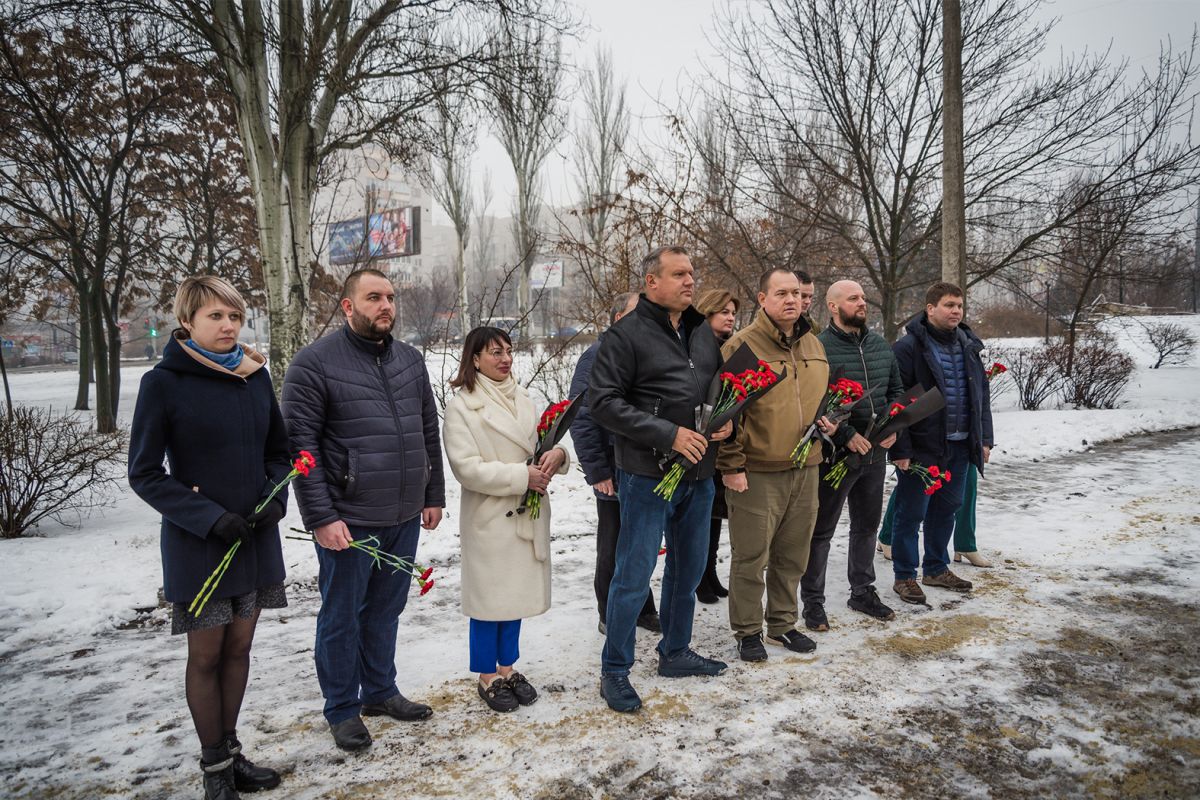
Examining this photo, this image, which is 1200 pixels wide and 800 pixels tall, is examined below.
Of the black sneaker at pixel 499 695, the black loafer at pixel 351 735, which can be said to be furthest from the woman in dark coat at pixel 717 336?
the black loafer at pixel 351 735

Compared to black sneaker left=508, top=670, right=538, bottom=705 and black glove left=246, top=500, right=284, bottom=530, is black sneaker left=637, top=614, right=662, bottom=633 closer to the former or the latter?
black sneaker left=508, top=670, right=538, bottom=705

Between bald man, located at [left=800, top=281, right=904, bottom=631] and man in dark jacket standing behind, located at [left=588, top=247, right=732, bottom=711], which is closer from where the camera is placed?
man in dark jacket standing behind, located at [left=588, top=247, right=732, bottom=711]

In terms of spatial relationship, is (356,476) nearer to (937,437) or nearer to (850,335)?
(850,335)

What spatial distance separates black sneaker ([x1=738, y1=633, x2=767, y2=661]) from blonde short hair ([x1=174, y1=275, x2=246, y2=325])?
303 cm

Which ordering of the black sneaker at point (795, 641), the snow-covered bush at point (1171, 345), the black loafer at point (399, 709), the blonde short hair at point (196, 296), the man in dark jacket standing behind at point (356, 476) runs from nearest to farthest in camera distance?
the blonde short hair at point (196, 296), the man in dark jacket standing behind at point (356, 476), the black loafer at point (399, 709), the black sneaker at point (795, 641), the snow-covered bush at point (1171, 345)

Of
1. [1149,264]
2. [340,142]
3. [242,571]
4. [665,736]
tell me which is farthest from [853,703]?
[1149,264]

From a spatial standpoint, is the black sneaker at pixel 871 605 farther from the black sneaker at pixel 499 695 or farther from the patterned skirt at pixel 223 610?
the patterned skirt at pixel 223 610

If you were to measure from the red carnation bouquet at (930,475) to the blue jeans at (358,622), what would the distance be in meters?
3.28

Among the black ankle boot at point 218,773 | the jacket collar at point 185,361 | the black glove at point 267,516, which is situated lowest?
the black ankle boot at point 218,773

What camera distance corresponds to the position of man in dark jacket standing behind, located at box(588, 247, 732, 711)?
324cm

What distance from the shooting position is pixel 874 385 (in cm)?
434

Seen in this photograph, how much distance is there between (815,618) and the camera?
4188 mm

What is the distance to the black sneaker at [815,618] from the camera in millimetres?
4154

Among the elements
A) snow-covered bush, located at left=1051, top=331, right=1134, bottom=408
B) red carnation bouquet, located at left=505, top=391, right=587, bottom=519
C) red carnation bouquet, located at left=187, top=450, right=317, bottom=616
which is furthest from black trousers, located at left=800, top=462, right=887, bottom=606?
snow-covered bush, located at left=1051, top=331, right=1134, bottom=408
